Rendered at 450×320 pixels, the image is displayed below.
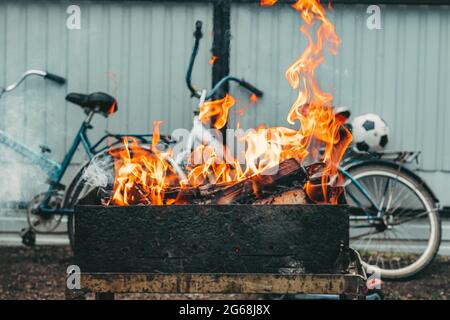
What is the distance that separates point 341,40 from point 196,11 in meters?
1.39

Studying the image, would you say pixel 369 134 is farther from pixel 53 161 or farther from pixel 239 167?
pixel 53 161

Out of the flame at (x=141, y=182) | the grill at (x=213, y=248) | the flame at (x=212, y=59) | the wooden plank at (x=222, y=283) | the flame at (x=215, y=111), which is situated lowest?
the wooden plank at (x=222, y=283)

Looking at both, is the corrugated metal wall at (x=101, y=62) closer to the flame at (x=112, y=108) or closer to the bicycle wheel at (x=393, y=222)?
the flame at (x=112, y=108)

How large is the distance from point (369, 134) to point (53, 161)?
9.53ft

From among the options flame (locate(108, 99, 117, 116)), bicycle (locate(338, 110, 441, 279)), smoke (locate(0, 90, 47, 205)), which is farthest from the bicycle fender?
smoke (locate(0, 90, 47, 205))

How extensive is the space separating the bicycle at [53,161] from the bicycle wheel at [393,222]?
2040 mm

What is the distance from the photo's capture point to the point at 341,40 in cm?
679

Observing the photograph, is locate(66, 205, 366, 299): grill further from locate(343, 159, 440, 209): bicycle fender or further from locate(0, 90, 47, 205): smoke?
locate(0, 90, 47, 205): smoke

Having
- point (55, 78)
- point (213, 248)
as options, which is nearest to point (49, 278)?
point (55, 78)

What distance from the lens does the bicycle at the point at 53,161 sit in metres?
6.37

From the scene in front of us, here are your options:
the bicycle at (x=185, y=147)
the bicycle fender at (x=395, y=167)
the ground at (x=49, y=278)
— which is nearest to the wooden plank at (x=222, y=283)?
the bicycle at (x=185, y=147)

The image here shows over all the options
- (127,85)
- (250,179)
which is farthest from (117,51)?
(250,179)

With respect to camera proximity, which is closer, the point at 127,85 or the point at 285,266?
the point at 285,266
